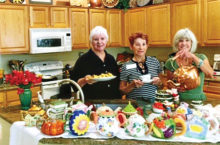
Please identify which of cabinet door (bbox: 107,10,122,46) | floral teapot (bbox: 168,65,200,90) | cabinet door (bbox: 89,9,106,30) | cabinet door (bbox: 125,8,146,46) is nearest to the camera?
floral teapot (bbox: 168,65,200,90)

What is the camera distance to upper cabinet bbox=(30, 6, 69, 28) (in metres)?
4.28

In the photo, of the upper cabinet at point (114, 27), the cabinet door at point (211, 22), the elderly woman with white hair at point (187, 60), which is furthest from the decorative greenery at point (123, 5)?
the elderly woman with white hair at point (187, 60)

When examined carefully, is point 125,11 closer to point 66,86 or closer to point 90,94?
point 66,86

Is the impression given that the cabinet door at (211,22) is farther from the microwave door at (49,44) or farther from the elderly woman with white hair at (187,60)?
the microwave door at (49,44)

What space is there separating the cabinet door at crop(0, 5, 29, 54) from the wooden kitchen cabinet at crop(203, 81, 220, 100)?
2783mm

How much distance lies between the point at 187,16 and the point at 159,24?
0.57m

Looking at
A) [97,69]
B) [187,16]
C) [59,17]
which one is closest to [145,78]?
[97,69]

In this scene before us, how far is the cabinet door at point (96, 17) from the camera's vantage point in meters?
4.95

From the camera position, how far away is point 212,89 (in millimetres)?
3900

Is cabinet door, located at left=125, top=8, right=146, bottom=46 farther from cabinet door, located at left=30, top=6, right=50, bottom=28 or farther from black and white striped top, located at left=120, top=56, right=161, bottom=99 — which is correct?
black and white striped top, located at left=120, top=56, right=161, bottom=99

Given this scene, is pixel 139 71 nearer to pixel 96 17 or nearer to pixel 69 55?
pixel 96 17

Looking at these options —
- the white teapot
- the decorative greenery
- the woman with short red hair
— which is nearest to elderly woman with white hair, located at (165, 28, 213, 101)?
the woman with short red hair

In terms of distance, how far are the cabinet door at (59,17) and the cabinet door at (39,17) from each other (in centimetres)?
10

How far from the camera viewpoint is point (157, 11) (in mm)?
4797
